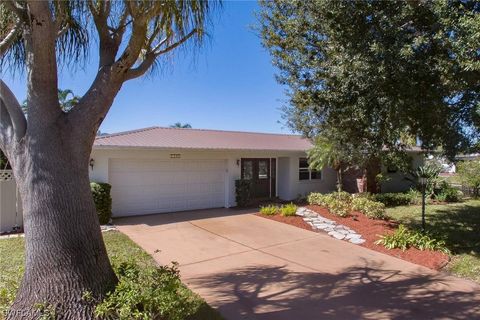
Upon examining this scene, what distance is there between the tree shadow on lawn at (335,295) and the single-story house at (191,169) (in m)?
7.26

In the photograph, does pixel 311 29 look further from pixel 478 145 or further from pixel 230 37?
pixel 478 145

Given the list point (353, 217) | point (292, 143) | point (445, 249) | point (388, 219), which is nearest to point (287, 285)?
point (445, 249)

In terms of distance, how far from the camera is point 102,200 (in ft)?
36.4

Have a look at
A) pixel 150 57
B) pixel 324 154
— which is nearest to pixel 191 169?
pixel 324 154

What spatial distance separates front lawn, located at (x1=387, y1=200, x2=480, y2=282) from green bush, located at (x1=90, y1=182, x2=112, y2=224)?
31.9ft

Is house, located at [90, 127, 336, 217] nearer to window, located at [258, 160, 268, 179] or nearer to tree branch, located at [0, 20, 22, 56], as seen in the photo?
window, located at [258, 160, 268, 179]

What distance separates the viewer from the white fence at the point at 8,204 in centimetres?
994

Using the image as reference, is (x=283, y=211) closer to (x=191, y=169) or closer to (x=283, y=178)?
(x=191, y=169)

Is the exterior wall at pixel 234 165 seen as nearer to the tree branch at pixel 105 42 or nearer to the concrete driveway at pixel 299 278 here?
the concrete driveway at pixel 299 278

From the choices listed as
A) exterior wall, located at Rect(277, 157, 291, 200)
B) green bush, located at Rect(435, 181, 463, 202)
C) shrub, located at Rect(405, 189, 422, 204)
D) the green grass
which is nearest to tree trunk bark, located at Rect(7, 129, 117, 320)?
the green grass

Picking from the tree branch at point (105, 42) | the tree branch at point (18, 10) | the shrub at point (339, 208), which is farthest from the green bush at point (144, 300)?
the shrub at point (339, 208)

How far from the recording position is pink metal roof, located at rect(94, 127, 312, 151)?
12.8 m

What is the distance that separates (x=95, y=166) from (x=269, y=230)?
21.0 ft

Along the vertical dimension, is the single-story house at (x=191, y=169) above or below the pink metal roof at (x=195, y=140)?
below
